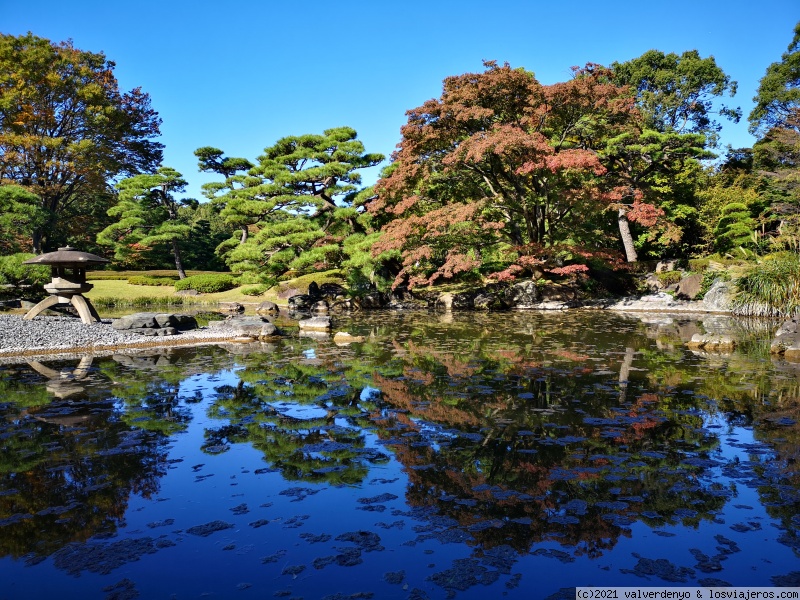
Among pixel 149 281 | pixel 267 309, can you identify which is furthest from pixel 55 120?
pixel 267 309

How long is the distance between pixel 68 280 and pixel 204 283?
14.3m

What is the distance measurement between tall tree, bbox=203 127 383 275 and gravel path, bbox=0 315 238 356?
29.9 feet

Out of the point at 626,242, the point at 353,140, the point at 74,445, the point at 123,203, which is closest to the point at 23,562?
the point at 74,445

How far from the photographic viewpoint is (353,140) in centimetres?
2525

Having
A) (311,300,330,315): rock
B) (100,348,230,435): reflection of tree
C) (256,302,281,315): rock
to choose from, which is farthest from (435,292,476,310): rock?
(100,348,230,435): reflection of tree

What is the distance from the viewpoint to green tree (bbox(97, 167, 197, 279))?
29.8 metres

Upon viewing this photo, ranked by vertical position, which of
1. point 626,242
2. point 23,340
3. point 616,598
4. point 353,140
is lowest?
point 616,598

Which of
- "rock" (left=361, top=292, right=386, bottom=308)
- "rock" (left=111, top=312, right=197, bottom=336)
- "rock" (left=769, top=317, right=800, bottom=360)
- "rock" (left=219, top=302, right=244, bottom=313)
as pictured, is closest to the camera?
"rock" (left=769, top=317, right=800, bottom=360)

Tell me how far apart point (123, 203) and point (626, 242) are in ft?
91.7

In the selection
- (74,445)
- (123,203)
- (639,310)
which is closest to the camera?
(74,445)

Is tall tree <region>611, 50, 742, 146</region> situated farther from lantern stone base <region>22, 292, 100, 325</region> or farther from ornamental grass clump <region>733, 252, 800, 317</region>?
lantern stone base <region>22, 292, 100, 325</region>

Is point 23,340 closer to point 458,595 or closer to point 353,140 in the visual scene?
point 458,595

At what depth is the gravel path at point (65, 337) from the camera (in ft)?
38.6

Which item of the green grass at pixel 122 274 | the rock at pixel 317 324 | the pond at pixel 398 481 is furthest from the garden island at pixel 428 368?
the green grass at pixel 122 274
